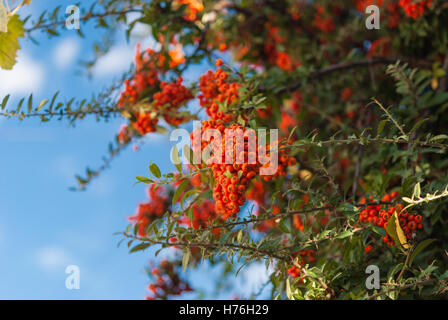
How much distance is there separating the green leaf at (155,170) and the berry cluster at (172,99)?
0.61m

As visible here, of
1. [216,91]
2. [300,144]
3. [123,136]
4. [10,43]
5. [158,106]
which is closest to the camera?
[300,144]

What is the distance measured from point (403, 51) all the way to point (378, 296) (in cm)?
200

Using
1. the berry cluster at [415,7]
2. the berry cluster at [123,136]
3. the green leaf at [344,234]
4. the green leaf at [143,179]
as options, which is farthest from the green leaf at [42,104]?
the berry cluster at [415,7]

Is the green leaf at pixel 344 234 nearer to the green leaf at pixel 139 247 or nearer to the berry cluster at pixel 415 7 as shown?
the green leaf at pixel 139 247

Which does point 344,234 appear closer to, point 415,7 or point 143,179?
point 143,179

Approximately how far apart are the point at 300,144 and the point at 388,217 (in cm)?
41

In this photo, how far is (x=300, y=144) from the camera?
1351 millimetres

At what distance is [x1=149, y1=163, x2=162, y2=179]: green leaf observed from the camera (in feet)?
4.70

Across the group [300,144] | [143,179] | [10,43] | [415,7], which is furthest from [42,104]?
[415,7]

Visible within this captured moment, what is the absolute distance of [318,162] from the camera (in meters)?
1.57

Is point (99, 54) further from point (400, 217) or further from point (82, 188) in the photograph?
point (400, 217)

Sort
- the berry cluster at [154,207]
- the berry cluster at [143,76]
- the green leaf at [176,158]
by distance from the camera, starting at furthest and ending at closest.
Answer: the berry cluster at [154,207]
the berry cluster at [143,76]
the green leaf at [176,158]

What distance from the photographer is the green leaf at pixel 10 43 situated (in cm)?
168
